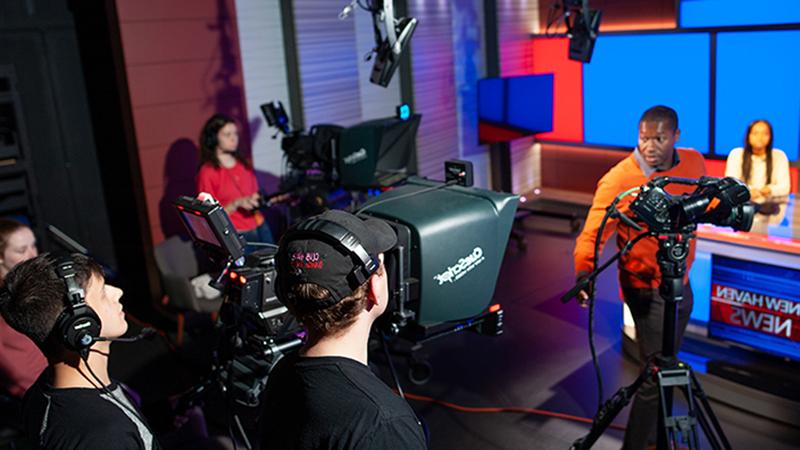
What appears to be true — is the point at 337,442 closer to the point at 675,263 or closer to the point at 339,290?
the point at 339,290

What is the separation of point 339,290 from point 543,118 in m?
5.47

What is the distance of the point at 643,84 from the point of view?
6.51m

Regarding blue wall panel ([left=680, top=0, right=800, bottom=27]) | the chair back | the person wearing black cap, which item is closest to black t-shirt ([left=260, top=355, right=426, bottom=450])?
the person wearing black cap

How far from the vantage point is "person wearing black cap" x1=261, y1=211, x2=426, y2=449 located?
1362mm

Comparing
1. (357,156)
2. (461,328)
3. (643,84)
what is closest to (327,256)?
(461,328)

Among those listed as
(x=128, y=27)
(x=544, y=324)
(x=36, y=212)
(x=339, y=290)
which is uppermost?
(x=128, y=27)

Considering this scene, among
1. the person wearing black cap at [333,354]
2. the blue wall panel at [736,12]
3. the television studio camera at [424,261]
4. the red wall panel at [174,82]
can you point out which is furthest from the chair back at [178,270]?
the blue wall panel at [736,12]

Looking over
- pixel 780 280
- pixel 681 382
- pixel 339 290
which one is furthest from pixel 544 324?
pixel 339 290

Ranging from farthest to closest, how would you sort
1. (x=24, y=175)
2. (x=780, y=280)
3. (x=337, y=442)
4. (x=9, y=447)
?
1. (x=24, y=175)
2. (x=780, y=280)
3. (x=9, y=447)
4. (x=337, y=442)

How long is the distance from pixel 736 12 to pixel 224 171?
413 cm

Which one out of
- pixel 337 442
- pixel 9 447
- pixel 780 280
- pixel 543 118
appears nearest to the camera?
pixel 337 442

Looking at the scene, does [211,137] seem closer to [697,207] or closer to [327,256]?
[697,207]

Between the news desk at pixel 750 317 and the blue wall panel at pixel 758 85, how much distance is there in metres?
2.07

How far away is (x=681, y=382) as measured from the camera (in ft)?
8.06
